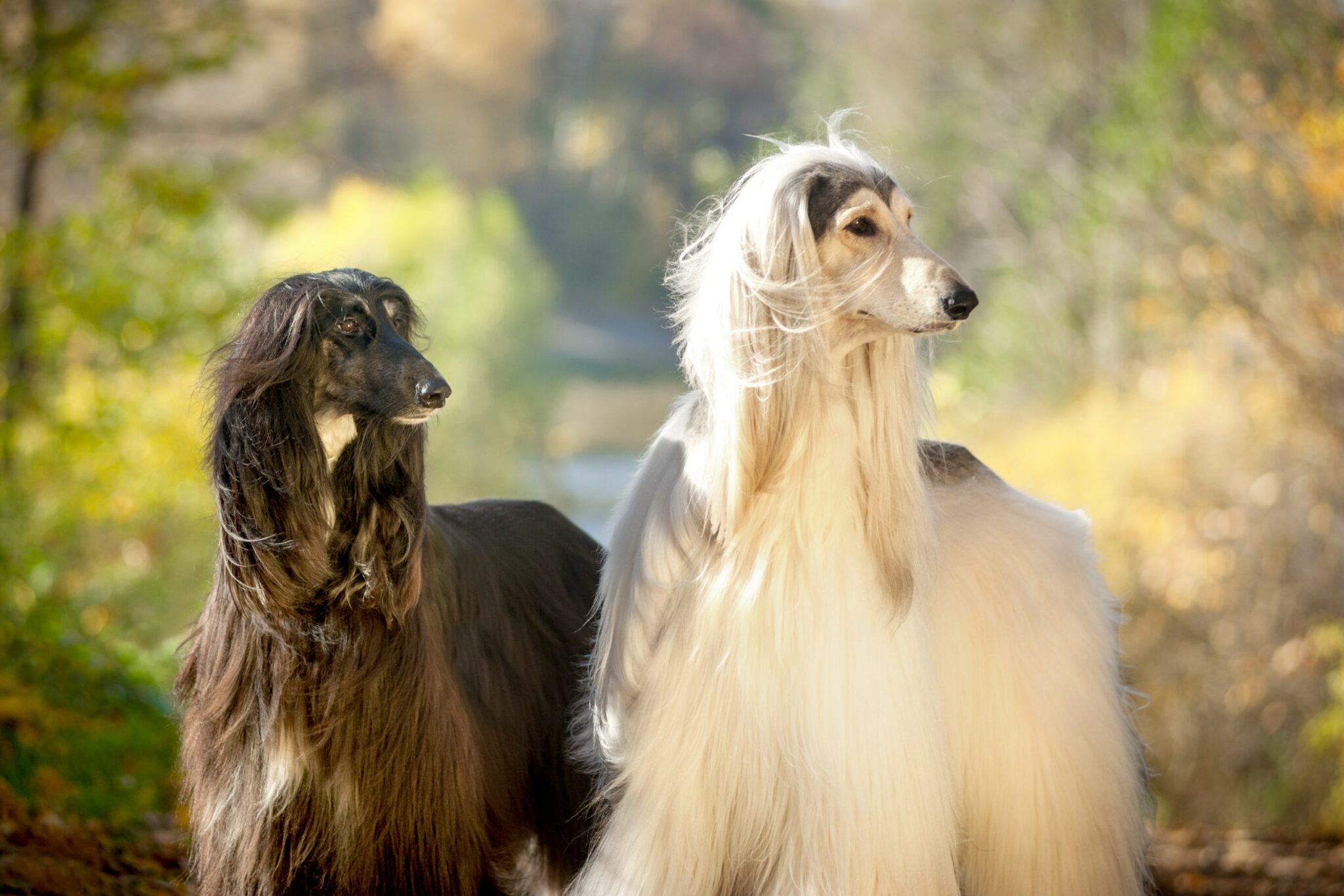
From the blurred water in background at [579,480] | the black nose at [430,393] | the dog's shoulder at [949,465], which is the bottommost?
the blurred water in background at [579,480]

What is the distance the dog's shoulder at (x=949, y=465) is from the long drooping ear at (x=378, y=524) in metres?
1.04

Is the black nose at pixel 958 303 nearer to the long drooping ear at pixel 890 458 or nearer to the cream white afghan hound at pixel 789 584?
the cream white afghan hound at pixel 789 584

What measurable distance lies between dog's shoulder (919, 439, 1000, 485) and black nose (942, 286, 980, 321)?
1.44 feet

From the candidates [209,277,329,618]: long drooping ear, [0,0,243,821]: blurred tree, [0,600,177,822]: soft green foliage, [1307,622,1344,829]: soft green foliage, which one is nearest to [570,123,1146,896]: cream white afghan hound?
[209,277,329,618]: long drooping ear

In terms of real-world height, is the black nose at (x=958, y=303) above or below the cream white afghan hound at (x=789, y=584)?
above

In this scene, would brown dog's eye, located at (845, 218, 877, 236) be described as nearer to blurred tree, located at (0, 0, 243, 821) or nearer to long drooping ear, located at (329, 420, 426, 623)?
long drooping ear, located at (329, 420, 426, 623)

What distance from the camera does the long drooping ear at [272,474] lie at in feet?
6.76

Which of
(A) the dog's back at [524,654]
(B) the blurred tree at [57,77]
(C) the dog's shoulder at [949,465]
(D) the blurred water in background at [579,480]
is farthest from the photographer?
(D) the blurred water in background at [579,480]

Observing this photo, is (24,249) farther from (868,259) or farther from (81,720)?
(868,259)

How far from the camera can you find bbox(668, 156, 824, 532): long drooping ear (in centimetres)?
223

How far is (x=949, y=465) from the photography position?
8.74 feet

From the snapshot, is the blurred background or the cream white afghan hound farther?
the blurred background

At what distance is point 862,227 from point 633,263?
7.26 m

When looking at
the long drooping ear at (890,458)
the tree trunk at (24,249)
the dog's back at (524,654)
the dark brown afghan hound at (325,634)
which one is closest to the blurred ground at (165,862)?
the dark brown afghan hound at (325,634)
